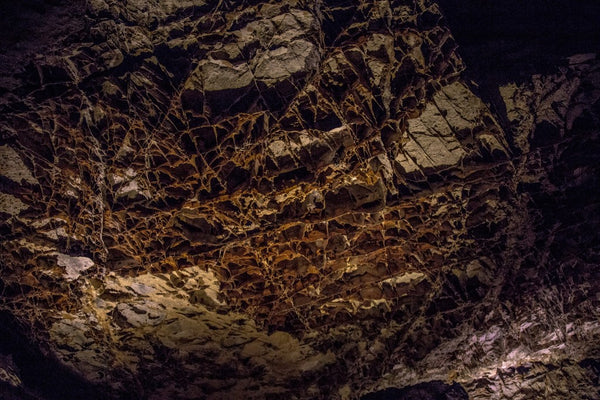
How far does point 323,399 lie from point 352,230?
4.02 feet

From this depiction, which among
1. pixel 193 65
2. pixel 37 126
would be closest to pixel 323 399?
pixel 193 65

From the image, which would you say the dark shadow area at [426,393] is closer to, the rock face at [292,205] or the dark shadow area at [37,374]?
the rock face at [292,205]

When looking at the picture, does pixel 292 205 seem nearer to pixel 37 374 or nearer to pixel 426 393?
pixel 426 393

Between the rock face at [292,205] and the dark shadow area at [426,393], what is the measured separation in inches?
0.5

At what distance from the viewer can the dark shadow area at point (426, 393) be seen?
7.07ft

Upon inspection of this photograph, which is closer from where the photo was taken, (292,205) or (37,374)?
(292,205)

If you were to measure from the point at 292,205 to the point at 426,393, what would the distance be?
5.41 feet

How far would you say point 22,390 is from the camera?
2219 mm

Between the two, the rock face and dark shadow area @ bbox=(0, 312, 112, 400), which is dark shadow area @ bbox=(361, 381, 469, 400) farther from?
dark shadow area @ bbox=(0, 312, 112, 400)

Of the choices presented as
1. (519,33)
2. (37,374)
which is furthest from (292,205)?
(37,374)

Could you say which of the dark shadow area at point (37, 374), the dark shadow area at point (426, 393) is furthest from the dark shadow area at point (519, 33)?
the dark shadow area at point (37, 374)

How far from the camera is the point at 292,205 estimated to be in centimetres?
182

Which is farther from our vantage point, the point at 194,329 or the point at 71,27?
the point at 194,329

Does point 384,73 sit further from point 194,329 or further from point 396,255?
point 194,329
